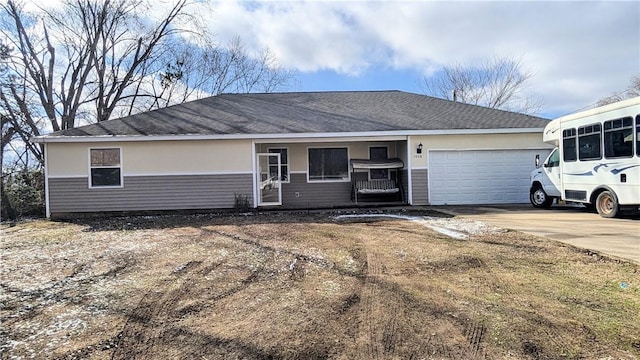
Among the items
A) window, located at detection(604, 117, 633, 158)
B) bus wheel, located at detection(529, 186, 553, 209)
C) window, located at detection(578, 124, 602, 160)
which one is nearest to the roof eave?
bus wheel, located at detection(529, 186, 553, 209)

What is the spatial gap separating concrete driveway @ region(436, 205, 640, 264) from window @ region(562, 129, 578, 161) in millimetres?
1562

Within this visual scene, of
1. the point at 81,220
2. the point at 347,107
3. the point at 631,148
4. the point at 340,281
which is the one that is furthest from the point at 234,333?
the point at 347,107

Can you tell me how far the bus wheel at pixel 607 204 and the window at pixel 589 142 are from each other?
3.10ft

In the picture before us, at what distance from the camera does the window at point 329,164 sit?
48.6 ft

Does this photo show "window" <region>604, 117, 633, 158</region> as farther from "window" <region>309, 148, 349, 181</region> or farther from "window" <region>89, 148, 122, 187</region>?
"window" <region>89, 148, 122, 187</region>

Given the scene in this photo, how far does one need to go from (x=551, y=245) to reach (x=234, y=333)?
18.1ft

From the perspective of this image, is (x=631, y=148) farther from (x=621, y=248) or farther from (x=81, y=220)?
(x=81, y=220)

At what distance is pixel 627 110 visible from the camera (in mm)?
8742

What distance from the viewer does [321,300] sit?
13.2ft

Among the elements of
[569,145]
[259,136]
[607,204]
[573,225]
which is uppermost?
[259,136]

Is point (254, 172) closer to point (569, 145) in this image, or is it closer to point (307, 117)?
point (307, 117)

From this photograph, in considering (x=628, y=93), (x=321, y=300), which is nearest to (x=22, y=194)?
(x=321, y=300)

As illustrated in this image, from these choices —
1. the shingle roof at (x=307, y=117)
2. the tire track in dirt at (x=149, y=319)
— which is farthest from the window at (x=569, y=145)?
the tire track in dirt at (x=149, y=319)

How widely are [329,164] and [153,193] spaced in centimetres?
633
